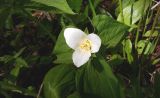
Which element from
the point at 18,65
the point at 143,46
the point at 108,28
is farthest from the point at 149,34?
the point at 18,65

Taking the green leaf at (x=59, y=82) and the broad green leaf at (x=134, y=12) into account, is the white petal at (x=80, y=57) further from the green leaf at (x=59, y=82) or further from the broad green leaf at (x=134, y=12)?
the broad green leaf at (x=134, y=12)

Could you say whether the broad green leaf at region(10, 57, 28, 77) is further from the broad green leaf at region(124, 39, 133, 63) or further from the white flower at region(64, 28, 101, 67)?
the broad green leaf at region(124, 39, 133, 63)

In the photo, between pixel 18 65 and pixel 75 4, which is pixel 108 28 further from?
pixel 18 65

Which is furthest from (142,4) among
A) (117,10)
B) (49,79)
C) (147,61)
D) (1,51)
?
(1,51)

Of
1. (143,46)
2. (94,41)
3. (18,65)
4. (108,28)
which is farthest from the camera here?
(143,46)

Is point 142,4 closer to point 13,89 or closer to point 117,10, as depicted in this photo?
point 117,10

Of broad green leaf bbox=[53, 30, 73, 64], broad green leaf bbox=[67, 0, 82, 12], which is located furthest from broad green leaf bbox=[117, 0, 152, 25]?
broad green leaf bbox=[53, 30, 73, 64]

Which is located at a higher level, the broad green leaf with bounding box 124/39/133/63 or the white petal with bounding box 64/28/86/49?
the white petal with bounding box 64/28/86/49
